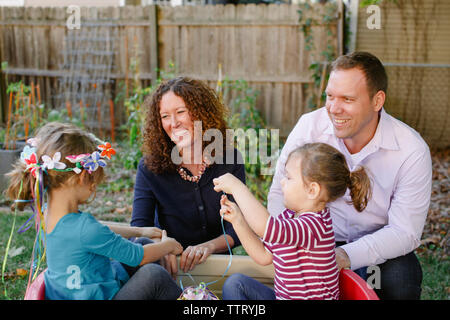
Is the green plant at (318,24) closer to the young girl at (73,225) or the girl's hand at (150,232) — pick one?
the girl's hand at (150,232)

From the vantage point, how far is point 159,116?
243 cm

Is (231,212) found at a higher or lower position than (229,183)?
lower

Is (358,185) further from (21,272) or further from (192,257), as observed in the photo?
(21,272)

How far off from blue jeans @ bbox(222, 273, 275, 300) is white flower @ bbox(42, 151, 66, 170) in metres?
0.84

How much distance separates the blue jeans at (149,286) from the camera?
1742mm

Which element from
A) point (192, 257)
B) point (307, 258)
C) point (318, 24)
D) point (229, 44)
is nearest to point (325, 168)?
point (307, 258)

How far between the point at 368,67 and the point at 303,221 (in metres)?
1.02

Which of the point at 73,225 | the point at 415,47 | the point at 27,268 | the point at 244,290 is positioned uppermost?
the point at 415,47

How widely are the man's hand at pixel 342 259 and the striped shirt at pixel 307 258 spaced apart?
23 cm

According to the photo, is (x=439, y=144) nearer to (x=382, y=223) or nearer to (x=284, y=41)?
(x=284, y=41)

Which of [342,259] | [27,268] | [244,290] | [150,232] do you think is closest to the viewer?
[244,290]

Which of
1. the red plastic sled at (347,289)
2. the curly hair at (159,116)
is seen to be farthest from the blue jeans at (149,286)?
the curly hair at (159,116)

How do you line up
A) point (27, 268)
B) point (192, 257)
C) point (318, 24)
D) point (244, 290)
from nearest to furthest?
point (244, 290) → point (192, 257) → point (27, 268) → point (318, 24)
